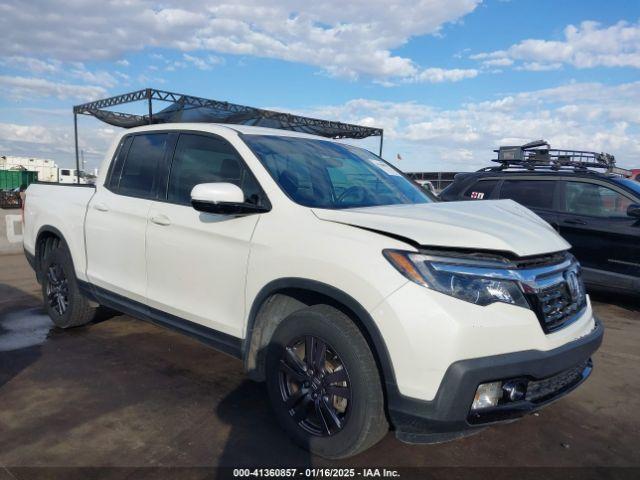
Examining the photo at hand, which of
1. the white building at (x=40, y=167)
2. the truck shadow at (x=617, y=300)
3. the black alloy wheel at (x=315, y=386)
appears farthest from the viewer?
the white building at (x=40, y=167)

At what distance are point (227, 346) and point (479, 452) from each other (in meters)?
1.61

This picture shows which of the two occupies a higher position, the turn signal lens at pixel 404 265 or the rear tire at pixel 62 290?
the turn signal lens at pixel 404 265

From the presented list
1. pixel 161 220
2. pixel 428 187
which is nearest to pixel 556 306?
pixel 161 220

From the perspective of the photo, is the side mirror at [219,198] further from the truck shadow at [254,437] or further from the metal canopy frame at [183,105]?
the metal canopy frame at [183,105]

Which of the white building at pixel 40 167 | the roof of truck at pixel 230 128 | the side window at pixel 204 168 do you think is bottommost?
the white building at pixel 40 167

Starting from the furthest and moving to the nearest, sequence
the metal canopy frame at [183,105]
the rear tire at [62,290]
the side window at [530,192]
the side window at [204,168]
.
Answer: the metal canopy frame at [183,105] < the side window at [530,192] < the rear tire at [62,290] < the side window at [204,168]

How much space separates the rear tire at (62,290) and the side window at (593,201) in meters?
5.74

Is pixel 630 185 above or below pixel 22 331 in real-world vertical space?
above

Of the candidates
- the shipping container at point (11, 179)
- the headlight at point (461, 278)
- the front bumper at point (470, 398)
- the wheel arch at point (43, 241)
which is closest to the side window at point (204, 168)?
the headlight at point (461, 278)

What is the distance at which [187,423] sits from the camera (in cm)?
309

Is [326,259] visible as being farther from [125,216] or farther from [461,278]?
[125,216]

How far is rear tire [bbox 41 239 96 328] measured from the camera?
4637mm

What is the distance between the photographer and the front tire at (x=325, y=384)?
2400mm

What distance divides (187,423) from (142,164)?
204 centimetres
